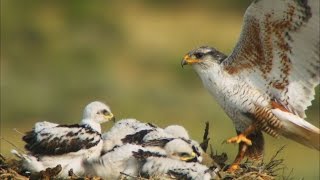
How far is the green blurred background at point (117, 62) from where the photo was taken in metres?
22.7

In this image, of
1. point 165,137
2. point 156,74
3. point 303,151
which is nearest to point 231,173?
point 165,137

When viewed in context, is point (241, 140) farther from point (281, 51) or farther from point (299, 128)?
point (281, 51)

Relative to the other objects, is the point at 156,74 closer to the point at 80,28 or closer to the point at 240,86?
the point at 80,28

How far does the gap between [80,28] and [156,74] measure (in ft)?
10.3

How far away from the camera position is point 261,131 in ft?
48.9

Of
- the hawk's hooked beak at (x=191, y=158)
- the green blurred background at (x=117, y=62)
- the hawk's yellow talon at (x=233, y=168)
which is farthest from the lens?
the green blurred background at (x=117, y=62)

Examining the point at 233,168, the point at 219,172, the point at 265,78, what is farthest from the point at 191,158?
the point at 265,78

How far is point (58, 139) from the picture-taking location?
1370 cm

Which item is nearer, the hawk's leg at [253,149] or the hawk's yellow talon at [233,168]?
the hawk's yellow talon at [233,168]

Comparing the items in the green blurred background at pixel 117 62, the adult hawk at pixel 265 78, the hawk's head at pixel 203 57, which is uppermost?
the green blurred background at pixel 117 62

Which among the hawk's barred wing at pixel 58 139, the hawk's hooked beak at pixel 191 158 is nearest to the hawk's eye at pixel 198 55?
the hawk's hooked beak at pixel 191 158

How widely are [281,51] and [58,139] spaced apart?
7.49 feet

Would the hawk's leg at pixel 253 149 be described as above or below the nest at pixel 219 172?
above

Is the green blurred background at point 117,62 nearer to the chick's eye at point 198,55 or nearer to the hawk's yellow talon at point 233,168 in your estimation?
the chick's eye at point 198,55
